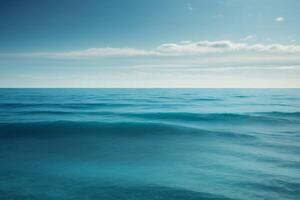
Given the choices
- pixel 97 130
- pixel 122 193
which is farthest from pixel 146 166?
pixel 97 130

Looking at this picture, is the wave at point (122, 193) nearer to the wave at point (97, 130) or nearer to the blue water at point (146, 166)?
the blue water at point (146, 166)

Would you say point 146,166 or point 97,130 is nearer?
point 146,166

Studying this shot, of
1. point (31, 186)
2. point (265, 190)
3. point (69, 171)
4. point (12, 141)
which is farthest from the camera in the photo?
point (12, 141)

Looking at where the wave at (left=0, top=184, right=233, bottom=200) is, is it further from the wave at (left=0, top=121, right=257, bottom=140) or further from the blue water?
the wave at (left=0, top=121, right=257, bottom=140)

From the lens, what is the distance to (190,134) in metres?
Answer: 19.3

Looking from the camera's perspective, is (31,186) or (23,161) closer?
(31,186)

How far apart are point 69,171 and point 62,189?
1.94m

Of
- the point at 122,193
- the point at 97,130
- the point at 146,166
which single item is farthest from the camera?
the point at 97,130

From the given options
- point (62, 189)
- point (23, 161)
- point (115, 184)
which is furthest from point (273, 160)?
point (23, 161)

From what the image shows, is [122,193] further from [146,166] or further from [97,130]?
[97,130]

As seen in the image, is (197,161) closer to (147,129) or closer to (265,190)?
(265,190)

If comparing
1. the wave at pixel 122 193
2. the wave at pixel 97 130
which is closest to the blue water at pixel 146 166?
the wave at pixel 122 193

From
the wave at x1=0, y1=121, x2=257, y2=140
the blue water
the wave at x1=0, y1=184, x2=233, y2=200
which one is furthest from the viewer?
the wave at x1=0, y1=121, x2=257, y2=140

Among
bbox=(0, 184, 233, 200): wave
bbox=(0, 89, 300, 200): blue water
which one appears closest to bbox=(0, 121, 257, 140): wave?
bbox=(0, 89, 300, 200): blue water
